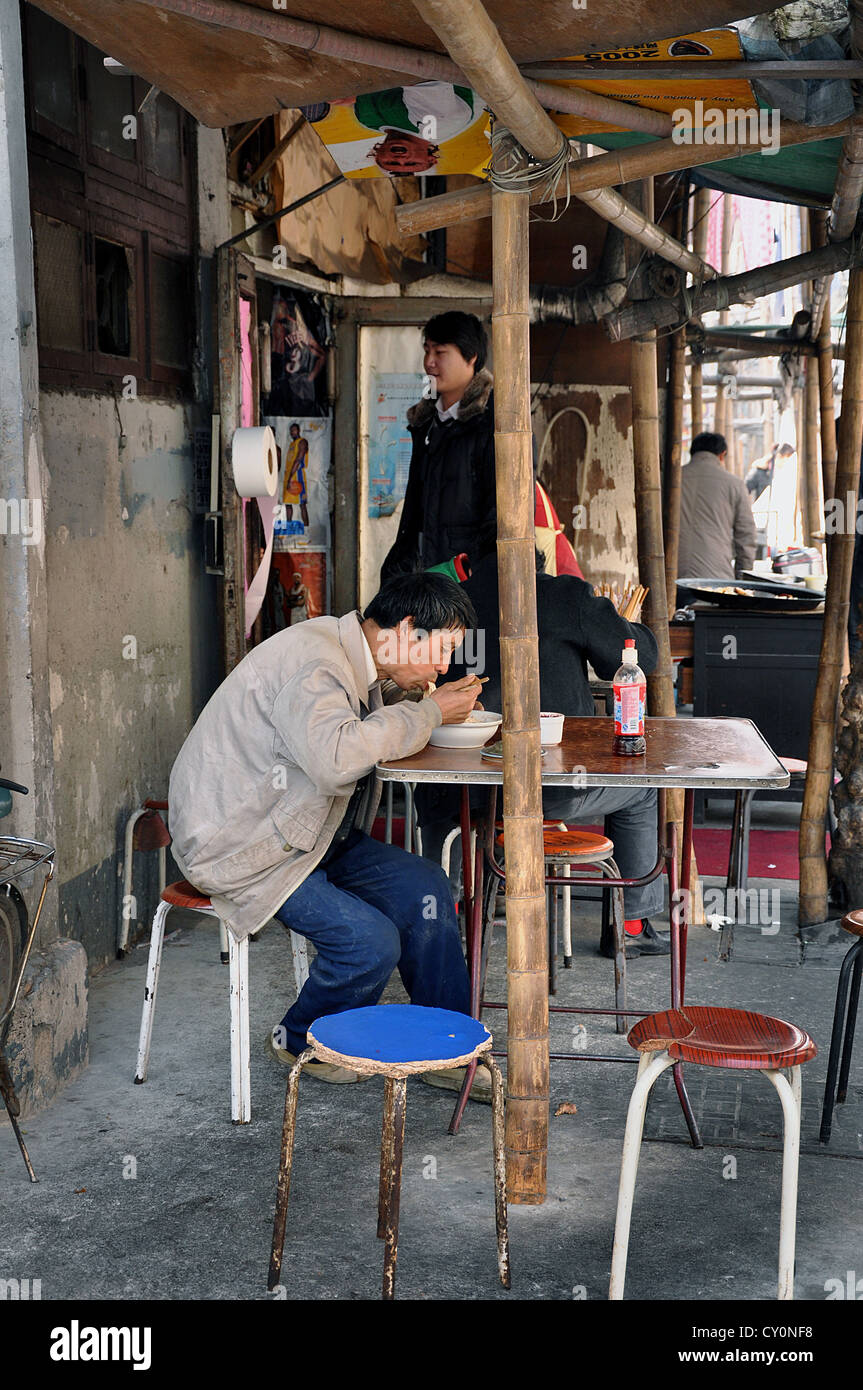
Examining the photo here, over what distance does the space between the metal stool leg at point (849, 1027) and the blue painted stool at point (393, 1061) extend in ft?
3.82

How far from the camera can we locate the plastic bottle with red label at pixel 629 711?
3.54 meters

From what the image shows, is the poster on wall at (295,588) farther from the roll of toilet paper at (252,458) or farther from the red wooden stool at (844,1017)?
the red wooden stool at (844,1017)

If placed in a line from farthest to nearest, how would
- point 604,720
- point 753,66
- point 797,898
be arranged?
point 797,898 → point 604,720 → point 753,66

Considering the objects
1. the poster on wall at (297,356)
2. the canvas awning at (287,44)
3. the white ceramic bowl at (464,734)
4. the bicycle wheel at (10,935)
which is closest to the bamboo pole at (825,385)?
the poster on wall at (297,356)

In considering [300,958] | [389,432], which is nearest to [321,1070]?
[300,958]

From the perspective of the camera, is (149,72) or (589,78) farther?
(149,72)

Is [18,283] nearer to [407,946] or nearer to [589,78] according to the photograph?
[589,78]

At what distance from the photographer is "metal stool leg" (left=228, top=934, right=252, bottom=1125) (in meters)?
3.62

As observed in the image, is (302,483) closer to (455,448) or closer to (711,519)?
(455,448)

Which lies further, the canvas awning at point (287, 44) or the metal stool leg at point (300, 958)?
the metal stool leg at point (300, 958)

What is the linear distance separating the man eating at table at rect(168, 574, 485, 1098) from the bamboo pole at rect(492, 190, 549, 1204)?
36 centimetres
